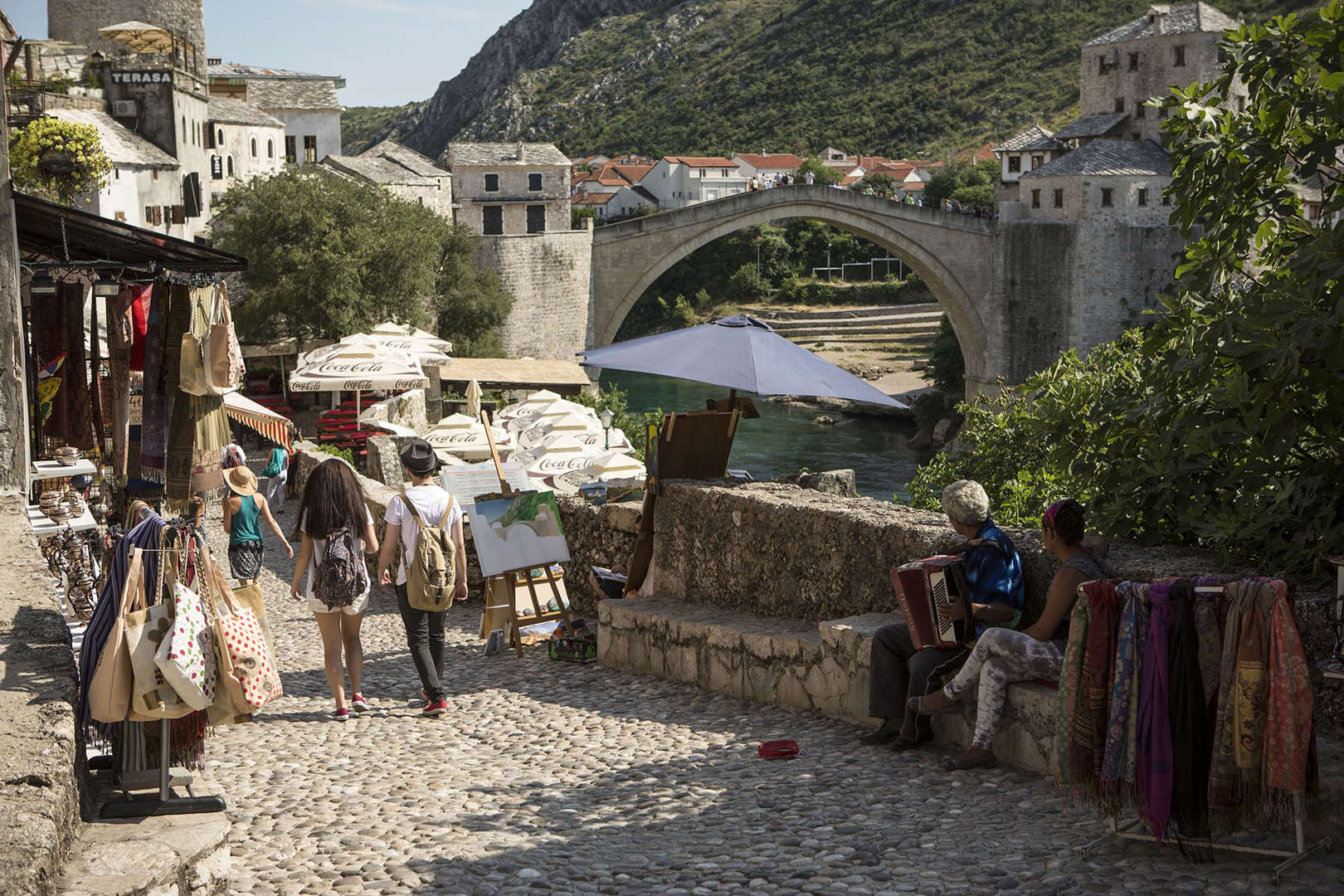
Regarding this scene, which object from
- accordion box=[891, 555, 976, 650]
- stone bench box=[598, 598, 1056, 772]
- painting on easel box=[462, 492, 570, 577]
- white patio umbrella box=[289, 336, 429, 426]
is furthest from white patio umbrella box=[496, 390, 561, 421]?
accordion box=[891, 555, 976, 650]

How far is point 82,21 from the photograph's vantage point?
39188mm

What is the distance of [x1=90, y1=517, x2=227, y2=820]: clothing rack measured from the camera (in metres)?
3.80

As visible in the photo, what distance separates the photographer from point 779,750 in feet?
17.3

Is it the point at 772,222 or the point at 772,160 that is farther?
the point at 772,160

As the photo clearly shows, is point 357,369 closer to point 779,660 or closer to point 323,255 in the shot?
point 323,255

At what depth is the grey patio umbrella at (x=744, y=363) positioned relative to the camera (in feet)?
24.2

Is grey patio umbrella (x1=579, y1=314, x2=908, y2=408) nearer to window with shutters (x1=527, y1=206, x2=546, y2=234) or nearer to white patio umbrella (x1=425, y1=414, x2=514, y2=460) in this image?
white patio umbrella (x1=425, y1=414, x2=514, y2=460)

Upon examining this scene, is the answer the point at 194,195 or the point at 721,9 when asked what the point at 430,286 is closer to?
the point at 194,195

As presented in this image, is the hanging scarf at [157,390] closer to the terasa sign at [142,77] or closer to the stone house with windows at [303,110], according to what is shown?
the terasa sign at [142,77]

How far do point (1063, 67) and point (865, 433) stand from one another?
41366mm

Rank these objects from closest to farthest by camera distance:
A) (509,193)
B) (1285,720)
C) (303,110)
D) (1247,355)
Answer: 1. (1285,720)
2. (1247,355)
3. (509,193)
4. (303,110)

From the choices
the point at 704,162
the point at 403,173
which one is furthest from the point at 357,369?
the point at 704,162

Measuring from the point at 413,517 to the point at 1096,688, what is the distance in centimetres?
336

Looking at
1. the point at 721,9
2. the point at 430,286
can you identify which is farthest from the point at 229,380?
the point at 721,9
